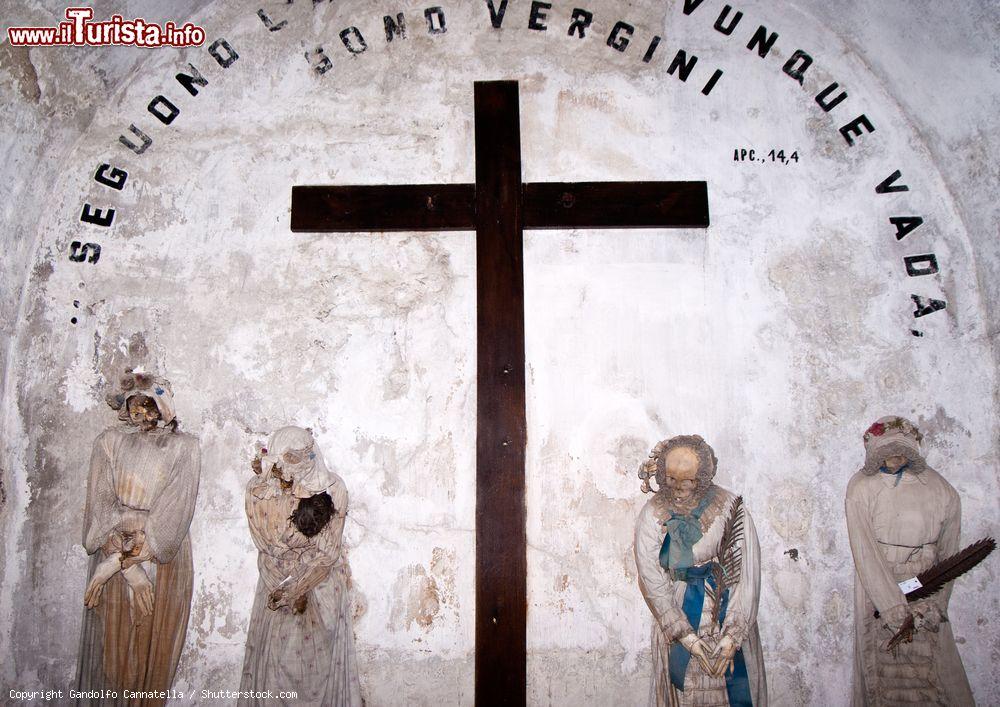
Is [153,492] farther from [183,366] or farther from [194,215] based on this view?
[194,215]

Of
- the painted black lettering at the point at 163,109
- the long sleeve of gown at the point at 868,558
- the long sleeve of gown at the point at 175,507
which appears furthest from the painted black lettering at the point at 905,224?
the painted black lettering at the point at 163,109

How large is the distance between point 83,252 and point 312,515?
1782 mm

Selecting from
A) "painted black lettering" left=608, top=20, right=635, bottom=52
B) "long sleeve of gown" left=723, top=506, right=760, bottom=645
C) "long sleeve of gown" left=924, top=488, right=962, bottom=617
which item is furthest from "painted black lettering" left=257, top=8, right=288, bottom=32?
"long sleeve of gown" left=924, top=488, right=962, bottom=617

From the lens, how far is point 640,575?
3680mm

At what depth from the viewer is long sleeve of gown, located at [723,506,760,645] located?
3.57m

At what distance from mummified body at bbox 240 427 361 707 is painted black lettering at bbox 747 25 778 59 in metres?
3.03

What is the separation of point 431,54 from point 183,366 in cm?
205

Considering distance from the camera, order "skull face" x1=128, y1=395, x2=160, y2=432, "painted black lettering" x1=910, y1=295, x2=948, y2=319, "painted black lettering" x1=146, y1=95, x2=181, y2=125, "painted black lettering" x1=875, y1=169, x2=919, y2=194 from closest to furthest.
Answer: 1. "skull face" x1=128, y1=395, x2=160, y2=432
2. "painted black lettering" x1=910, y1=295, x2=948, y2=319
3. "painted black lettering" x1=875, y1=169, x2=919, y2=194
4. "painted black lettering" x1=146, y1=95, x2=181, y2=125

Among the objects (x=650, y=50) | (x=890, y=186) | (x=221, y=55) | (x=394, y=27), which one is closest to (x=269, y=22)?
(x=221, y=55)

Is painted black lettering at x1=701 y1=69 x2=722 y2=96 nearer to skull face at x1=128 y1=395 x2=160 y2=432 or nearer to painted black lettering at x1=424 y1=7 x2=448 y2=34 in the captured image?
painted black lettering at x1=424 y1=7 x2=448 y2=34

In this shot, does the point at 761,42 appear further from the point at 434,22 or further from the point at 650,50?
the point at 434,22

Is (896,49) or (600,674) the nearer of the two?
(600,674)

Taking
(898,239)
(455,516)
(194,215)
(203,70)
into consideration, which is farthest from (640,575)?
(203,70)

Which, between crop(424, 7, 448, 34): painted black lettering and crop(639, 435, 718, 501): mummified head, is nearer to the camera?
crop(639, 435, 718, 501): mummified head
